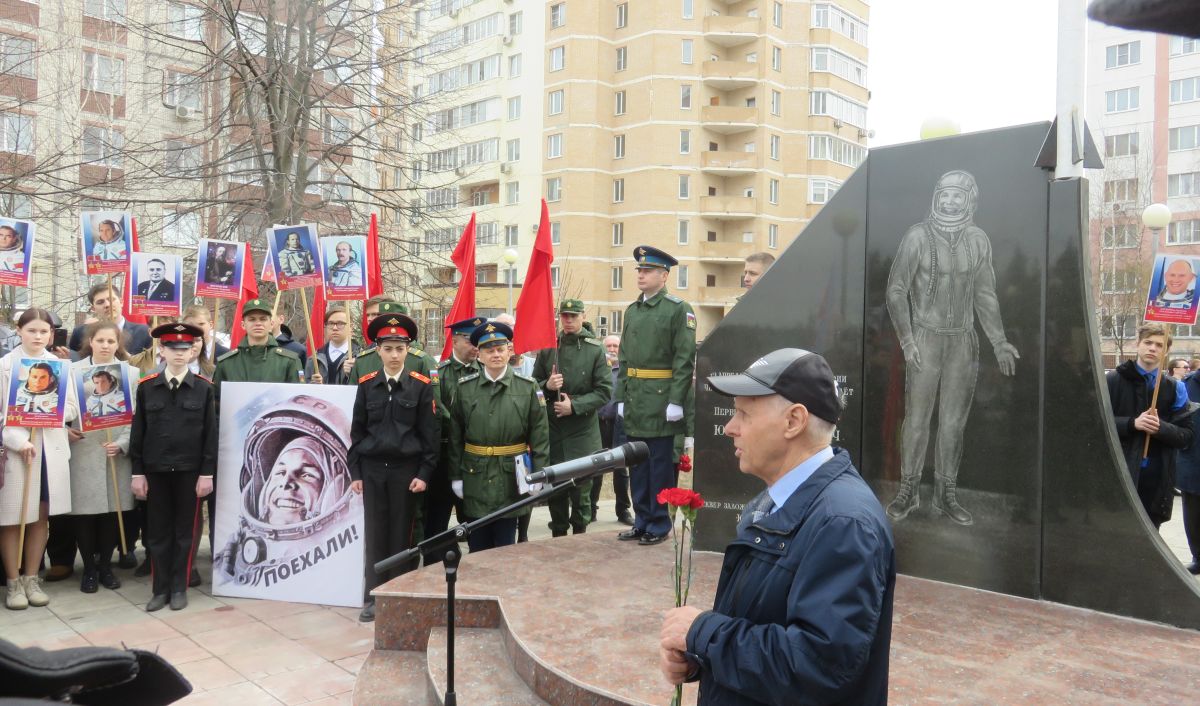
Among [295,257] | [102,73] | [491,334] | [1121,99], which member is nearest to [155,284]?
[295,257]

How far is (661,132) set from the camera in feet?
163

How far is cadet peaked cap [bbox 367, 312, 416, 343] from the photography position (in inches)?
254

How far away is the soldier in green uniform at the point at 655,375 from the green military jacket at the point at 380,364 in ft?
5.26

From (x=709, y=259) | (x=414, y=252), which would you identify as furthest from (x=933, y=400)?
(x=709, y=259)

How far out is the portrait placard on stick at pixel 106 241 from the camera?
7.91 meters

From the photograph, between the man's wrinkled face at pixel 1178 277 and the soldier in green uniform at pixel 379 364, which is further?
the man's wrinkled face at pixel 1178 277

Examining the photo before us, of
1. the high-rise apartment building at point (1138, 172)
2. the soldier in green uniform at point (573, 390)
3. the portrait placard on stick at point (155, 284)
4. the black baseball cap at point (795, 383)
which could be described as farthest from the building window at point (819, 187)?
the black baseball cap at point (795, 383)

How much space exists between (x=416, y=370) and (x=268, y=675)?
92.9 inches

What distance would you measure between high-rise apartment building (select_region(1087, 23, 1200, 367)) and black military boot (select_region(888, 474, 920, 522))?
2032cm

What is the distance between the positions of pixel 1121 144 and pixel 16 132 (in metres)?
28.6

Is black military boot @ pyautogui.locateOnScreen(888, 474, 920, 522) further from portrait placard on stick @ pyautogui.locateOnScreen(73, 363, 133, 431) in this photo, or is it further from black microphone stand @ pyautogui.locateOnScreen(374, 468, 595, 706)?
portrait placard on stick @ pyautogui.locateOnScreen(73, 363, 133, 431)

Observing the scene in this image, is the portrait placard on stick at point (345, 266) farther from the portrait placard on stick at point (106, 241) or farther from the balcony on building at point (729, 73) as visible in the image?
the balcony on building at point (729, 73)

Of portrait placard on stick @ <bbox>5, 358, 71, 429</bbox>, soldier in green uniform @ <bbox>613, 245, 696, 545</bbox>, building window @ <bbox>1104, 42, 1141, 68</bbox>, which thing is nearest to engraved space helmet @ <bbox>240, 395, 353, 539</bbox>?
portrait placard on stick @ <bbox>5, 358, 71, 429</bbox>

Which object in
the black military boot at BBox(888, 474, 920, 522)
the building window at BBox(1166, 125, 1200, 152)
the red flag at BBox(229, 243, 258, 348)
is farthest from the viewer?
the building window at BBox(1166, 125, 1200, 152)
